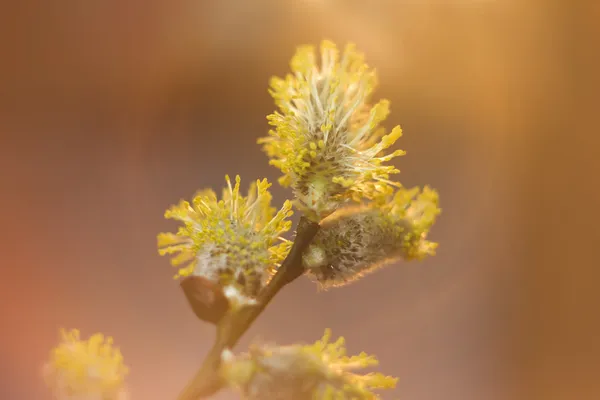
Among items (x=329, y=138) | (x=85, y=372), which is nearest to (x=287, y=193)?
(x=329, y=138)

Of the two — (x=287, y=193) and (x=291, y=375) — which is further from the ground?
(x=287, y=193)

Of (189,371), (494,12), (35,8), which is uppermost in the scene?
(494,12)

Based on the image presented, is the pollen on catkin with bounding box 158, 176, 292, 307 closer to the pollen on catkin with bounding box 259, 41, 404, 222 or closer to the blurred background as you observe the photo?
the pollen on catkin with bounding box 259, 41, 404, 222

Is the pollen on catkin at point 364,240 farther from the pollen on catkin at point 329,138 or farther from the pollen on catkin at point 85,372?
the pollen on catkin at point 85,372

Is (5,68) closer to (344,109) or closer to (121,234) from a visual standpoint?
(121,234)

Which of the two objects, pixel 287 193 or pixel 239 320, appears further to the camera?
pixel 287 193

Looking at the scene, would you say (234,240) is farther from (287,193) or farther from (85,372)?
(287,193)

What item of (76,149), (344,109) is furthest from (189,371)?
(344,109)
